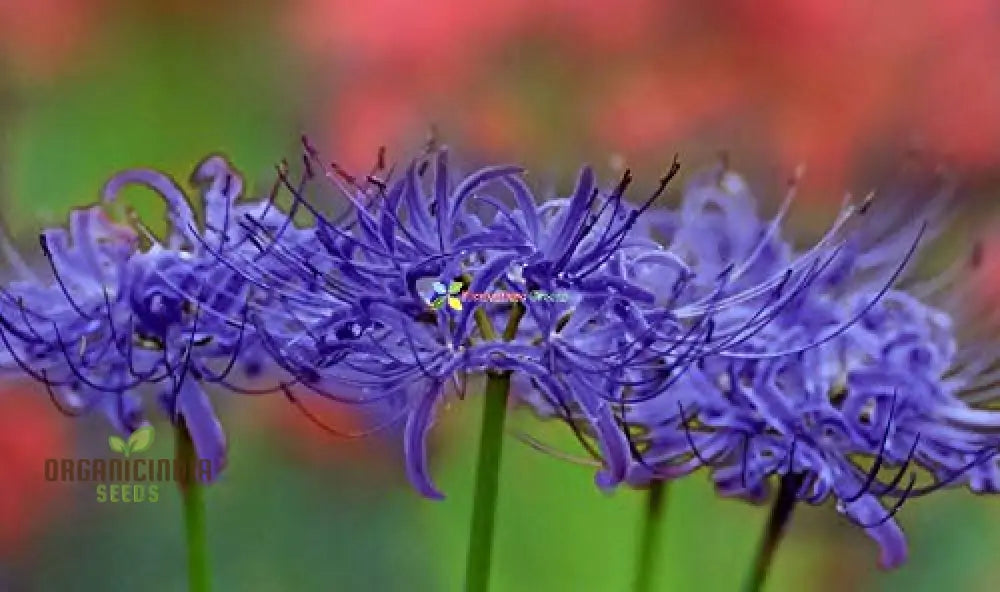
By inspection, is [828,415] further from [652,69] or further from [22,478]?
[22,478]

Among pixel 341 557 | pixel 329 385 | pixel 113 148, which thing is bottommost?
pixel 341 557

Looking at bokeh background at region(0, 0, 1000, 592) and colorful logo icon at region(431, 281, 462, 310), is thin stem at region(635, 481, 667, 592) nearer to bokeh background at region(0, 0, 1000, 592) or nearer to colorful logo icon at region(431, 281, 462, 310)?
bokeh background at region(0, 0, 1000, 592)

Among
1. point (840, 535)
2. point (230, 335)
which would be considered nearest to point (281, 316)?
point (230, 335)

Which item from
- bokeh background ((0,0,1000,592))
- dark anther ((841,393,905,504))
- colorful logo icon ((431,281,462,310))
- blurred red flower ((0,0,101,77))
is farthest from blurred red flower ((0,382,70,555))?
dark anther ((841,393,905,504))

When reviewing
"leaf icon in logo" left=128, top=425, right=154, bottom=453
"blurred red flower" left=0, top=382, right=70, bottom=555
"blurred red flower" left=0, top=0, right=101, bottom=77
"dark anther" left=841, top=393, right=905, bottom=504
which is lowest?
"blurred red flower" left=0, top=382, right=70, bottom=555

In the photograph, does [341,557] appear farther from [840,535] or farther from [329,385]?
[840,535]

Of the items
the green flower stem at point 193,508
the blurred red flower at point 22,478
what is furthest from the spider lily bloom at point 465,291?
the blurred red flower at point 22,478

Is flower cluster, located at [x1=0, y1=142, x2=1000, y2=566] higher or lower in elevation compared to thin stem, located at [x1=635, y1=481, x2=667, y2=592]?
higher
